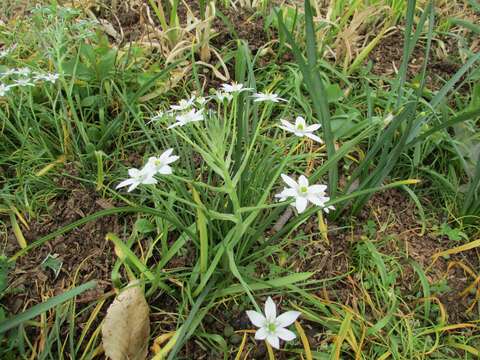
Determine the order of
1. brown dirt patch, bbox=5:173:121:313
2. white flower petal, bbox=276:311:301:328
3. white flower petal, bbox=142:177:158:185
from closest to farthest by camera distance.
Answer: white flower petal, bbox=142:177:158:185, white flower petal, bbox=276:311:301:328, brown dirt patch, bbox=5:173:121:313

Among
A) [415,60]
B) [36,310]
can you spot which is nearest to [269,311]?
[36,310]

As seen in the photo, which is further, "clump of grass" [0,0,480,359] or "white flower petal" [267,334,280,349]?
"clump of grass" [0,0,480,359]

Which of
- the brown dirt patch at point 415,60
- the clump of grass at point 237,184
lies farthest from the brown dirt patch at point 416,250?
the brown dirt patch at point 415,60

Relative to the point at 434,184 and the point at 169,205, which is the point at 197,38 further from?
the point at 434,184

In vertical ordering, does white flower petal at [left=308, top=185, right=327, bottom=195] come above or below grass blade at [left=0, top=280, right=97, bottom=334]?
above

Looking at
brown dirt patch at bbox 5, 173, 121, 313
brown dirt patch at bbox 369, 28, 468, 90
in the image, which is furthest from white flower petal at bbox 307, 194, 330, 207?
brown dirt patch at bbox 369, 28, 468, 90

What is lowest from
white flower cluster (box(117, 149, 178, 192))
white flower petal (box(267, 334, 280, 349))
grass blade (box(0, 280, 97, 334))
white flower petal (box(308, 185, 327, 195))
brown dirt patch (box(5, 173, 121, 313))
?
brown dirt patch (box(5, 173, 121, 313))

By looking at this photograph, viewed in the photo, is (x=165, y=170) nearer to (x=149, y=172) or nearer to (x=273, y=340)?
(x=149, y=172)

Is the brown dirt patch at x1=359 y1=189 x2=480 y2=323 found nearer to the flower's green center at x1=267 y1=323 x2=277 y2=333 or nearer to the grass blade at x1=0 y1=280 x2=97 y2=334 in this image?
the flower's green center at x1=267 y1=323 x2=277 y2=333

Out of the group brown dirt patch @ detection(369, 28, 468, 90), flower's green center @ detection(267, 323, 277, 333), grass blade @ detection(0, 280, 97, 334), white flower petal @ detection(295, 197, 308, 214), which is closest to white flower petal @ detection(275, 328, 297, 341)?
flower's green center @ detection(267, 323, 277, 333)

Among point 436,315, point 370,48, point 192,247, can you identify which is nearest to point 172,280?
point 192,247

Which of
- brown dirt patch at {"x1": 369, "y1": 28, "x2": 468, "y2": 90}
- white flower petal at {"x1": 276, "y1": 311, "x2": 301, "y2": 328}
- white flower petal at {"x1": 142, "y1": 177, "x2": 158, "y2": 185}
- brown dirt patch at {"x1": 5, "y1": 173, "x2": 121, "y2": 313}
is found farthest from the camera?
brown dirt patch at {"x1": 369, "y1": 28, "x2": 468, "y2": 90}
